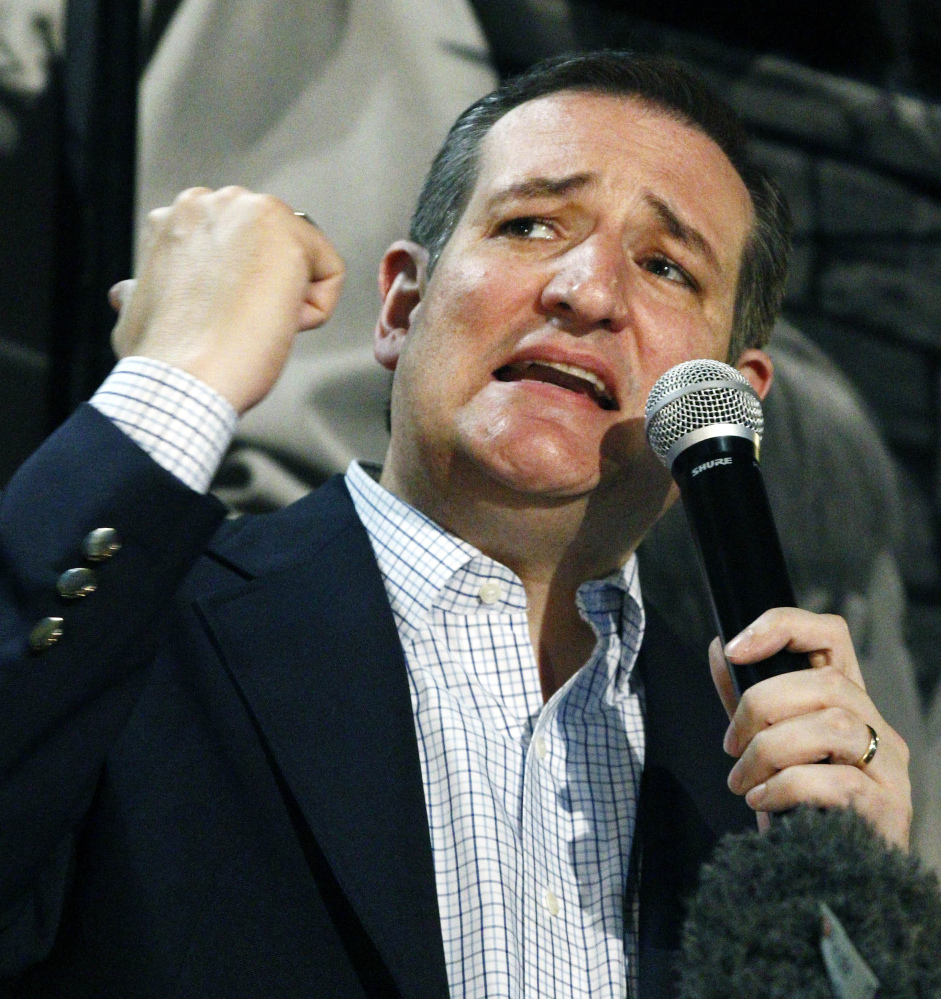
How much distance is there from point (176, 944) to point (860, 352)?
2.03m

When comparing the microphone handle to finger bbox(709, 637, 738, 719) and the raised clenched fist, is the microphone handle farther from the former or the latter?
the raised clenched fist

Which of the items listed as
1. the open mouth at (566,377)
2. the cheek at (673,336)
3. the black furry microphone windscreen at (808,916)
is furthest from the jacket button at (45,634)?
the cheek at (673,336)

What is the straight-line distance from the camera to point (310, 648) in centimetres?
144

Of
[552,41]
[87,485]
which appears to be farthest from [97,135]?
[87,485]

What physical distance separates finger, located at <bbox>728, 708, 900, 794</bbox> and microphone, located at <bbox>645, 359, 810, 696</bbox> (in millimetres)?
51

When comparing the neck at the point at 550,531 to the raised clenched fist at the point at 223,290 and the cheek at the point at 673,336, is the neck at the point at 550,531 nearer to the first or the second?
the cheek at the point at 673,336

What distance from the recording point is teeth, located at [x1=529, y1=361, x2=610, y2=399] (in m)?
1.58

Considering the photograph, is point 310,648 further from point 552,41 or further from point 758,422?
point 552,41

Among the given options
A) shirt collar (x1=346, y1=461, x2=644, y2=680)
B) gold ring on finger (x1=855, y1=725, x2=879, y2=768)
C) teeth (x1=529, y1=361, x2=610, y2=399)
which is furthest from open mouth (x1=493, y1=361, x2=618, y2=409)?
gold ring on finger (x1=855, y1=725, x2=879, y2=768)

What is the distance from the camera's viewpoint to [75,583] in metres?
0.97

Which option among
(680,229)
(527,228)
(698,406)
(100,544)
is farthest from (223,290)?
(680,229)

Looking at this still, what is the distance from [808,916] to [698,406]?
563 mm

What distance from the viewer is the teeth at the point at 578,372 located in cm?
158

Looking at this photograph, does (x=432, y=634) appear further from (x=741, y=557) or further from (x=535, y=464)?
(x=741, y=557)
